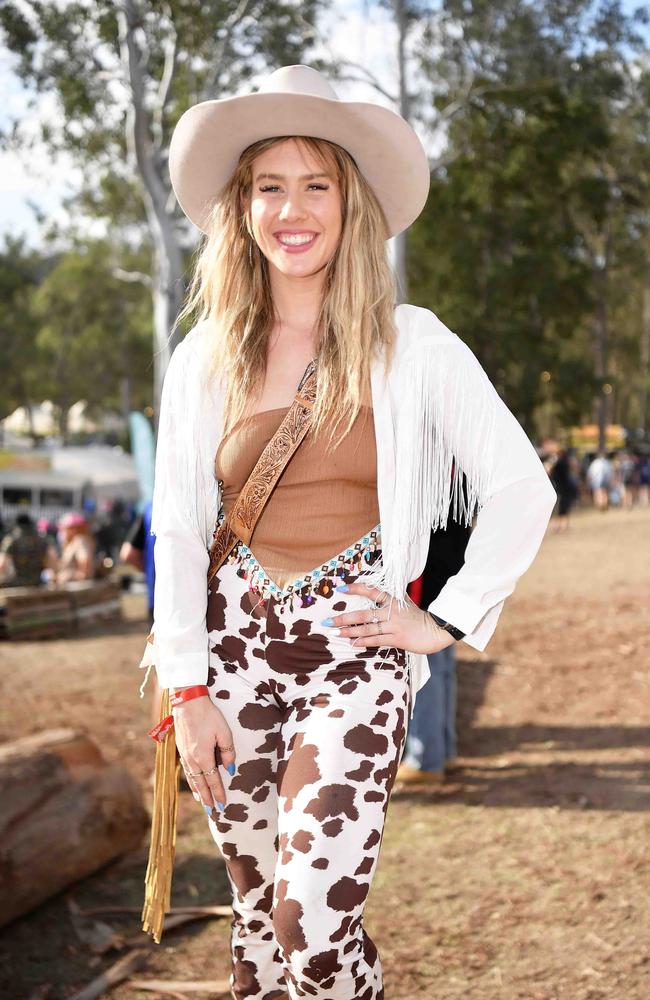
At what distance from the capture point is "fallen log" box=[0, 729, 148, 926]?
3.96m

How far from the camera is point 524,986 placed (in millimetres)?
3254

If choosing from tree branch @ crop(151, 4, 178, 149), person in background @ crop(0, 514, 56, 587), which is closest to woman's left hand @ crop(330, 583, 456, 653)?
person in background @ crop(0, 514, 56, 587)

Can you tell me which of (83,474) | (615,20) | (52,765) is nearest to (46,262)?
(83,474)

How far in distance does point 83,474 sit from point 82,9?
17318 millimetres

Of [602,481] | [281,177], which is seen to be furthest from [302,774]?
[602,481]

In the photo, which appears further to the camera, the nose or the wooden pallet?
the wooden pallet

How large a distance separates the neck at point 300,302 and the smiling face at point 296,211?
38 millimetres

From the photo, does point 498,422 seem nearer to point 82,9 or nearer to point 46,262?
point 82,9

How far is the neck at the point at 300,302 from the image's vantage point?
2.48 m

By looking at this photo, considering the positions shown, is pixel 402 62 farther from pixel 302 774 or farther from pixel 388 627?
pixel 302 774

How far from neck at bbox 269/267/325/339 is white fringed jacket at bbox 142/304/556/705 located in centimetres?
21

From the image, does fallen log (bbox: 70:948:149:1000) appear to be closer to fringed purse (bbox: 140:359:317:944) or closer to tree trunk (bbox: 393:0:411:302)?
fringed purse (bbox: 140:359:317:944)

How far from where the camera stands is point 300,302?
8.19 ft

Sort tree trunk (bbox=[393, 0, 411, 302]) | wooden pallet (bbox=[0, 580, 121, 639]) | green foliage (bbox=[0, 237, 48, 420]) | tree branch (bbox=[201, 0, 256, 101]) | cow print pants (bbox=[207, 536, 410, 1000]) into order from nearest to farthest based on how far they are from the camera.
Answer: cow print pants (bbox=[207, 536, 410, 1000]), wooden pallet (bbox=[0, 580, 121, 639]), tree branch (bbox=[201, 0, 256, 101]), tree trunk (bbox=[393, 0, 411, 302]), green foliage (bbox=[0, 237, 48, 420])
